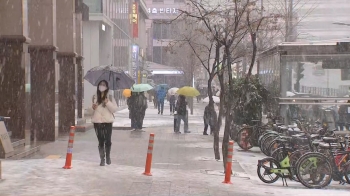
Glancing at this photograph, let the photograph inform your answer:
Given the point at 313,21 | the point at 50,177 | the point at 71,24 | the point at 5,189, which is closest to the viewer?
the point at 5,189

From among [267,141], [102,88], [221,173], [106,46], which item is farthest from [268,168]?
[106,46]

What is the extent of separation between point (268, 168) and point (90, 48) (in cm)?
2809

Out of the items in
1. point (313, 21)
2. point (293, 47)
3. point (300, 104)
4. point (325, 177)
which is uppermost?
point (313, 21)

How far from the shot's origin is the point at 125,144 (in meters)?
18.5

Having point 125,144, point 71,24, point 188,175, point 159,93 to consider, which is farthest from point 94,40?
point 188,175

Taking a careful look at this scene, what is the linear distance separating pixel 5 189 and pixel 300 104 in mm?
11026

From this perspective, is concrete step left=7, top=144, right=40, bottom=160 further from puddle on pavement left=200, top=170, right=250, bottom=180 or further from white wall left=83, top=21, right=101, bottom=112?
white wall left=83, top=21, right=101, bottom=112

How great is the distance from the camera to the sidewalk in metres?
9.80

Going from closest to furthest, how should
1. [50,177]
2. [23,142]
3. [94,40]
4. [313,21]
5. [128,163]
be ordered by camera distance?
[50,177] < [128,163] < [23,142] < [94,40] < [313,21]

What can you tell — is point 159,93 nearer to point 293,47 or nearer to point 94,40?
point 94,40

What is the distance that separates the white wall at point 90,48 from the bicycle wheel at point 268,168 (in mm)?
26671

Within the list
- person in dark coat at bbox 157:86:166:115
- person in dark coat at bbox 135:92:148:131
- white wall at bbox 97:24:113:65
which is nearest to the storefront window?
white wall at bbox 97:24:113:65

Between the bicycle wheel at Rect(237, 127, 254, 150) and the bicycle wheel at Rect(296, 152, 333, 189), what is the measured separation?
637 centimetres

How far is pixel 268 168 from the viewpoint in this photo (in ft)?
39.7
